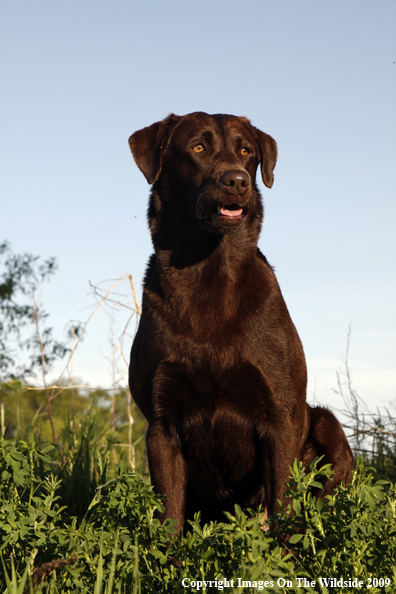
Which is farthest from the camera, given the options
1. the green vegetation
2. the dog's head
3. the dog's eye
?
the dog's eye

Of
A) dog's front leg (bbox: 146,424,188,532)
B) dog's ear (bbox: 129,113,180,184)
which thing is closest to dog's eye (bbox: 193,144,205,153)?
dog's ear (bbox: 129,113,180,184)

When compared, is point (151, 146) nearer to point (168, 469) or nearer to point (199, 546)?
point (168, 469)

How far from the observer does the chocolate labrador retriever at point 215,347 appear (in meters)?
2.95

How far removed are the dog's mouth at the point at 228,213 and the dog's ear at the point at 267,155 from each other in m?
0.52

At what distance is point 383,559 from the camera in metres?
2.00

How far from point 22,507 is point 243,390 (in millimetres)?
1142

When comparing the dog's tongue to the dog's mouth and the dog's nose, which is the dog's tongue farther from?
the dog's nose

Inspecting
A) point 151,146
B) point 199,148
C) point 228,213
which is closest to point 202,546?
point 228,213

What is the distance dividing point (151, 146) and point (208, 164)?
1.43 feet

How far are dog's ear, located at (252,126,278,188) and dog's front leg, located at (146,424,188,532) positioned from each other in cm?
162

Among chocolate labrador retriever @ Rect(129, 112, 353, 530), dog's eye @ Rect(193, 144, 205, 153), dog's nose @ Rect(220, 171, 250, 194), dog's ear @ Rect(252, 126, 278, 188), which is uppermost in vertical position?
dog's ear @ Rect(252, 126, 278, 188)

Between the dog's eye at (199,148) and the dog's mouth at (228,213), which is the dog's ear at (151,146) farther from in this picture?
the dog's mouth at (228,213)

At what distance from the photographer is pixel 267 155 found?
3.66m

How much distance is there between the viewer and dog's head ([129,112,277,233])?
3.10m
